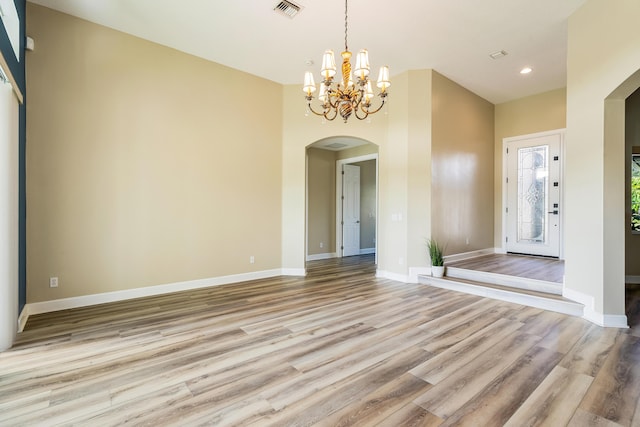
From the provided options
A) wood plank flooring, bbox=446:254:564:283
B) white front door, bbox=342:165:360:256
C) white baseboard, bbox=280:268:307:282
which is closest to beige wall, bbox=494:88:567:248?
wood plank flooring, bbox=446:254:564:283

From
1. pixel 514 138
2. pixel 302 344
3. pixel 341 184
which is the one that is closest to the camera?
pixel 302 344

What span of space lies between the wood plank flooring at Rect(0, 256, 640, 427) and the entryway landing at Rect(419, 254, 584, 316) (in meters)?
0.19

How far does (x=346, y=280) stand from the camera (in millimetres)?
5469

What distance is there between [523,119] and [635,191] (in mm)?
2508

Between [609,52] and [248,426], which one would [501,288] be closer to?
[609,52]

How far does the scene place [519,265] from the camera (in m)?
5.44

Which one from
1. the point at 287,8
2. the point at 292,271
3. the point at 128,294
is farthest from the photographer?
the point at 292,271

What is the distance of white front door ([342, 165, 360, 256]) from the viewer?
8547 mm

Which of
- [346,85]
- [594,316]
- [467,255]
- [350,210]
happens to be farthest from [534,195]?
[346,85]

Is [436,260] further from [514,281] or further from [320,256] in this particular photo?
[320,256]

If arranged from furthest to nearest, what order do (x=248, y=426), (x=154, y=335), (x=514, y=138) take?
(x=514, y=138)
(x=154, y=335)
(x=248, y=426)

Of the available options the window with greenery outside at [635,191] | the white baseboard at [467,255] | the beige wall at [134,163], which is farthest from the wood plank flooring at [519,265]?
the beige wall at [134,163]

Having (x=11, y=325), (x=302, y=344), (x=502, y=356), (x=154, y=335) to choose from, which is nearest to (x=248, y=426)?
(x=302, y=344)

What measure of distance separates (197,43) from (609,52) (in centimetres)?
520
